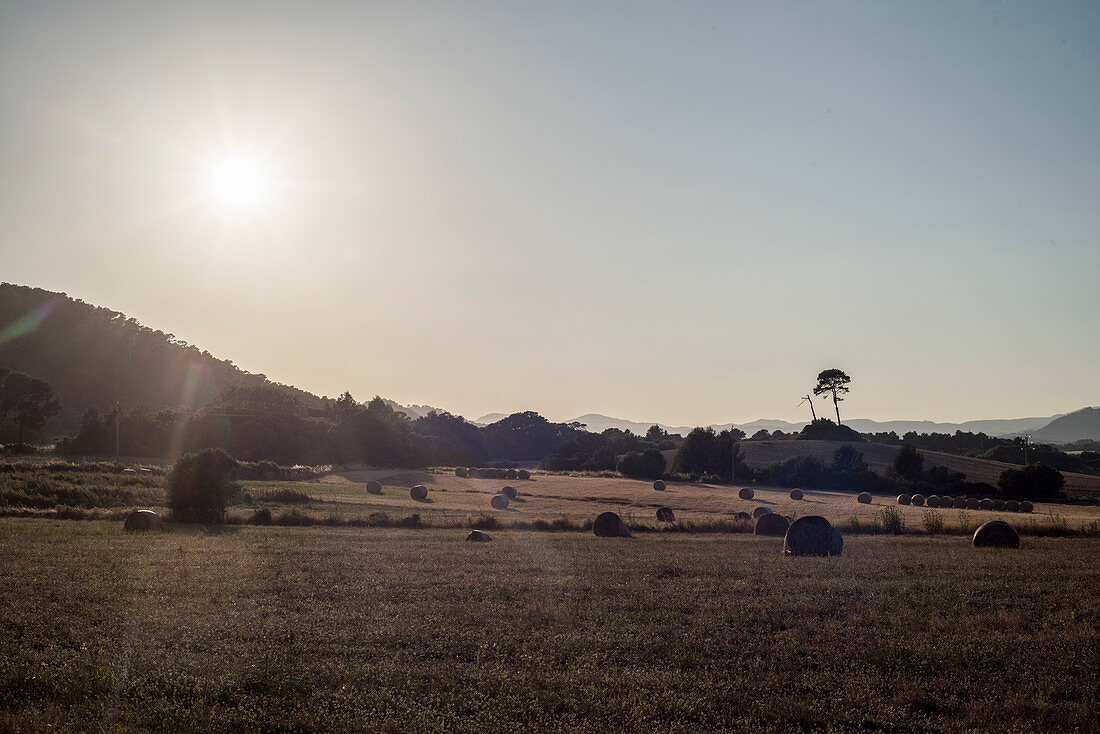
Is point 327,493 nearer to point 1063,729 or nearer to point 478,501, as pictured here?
point 478,501

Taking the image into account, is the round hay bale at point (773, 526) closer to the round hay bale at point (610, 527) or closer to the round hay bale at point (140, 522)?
the round hay bale at point (610, 527)

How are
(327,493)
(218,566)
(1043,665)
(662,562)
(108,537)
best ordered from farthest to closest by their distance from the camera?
(327,493) < (108,537) < (662,562) < (218,566) < (1043,665)

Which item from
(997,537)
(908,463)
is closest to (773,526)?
(997,537)

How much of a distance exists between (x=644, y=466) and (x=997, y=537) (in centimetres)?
5304

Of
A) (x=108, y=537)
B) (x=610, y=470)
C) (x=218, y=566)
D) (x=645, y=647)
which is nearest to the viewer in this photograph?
(x=645, y=647)

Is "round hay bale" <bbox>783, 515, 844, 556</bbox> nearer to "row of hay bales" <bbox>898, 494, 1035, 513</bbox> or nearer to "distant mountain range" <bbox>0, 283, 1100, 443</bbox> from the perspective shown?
"row of hay bales" <bbox>898, 494, 1035, 513</bbox>

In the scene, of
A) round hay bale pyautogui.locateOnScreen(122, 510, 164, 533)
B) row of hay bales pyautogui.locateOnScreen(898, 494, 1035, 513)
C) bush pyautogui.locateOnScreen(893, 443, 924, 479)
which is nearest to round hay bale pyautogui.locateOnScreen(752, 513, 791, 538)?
round hay bale pyautogui.locateOnScreen(122, 510, 164, 533)

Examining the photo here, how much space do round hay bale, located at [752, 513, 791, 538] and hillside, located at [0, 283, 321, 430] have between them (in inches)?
3605

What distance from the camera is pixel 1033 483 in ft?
197

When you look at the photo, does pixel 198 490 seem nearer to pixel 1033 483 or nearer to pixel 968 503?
pixel 968 503

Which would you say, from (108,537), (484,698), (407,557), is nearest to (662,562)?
(407,557)

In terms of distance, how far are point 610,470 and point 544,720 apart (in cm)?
8099

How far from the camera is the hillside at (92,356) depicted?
10406 cm

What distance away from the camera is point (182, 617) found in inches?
457
